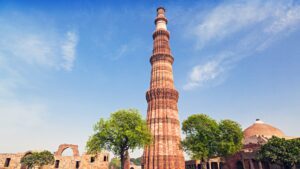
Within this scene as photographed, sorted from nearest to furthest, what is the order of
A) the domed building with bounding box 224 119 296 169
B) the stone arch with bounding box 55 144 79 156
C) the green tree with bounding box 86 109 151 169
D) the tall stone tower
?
the green tree with bounding box 86 109 151 169 < the tall stone tower < the domed building with bounding box 224 119 296 169 < the stone arch with bounding box 55 144 79 156

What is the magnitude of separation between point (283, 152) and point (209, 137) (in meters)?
9.94

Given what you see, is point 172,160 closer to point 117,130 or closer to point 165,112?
point 165,112

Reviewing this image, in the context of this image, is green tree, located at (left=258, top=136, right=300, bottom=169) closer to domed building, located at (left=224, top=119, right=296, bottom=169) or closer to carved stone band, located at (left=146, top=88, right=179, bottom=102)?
domed building, located at (left=224, top=119, right=296, bottom=169)

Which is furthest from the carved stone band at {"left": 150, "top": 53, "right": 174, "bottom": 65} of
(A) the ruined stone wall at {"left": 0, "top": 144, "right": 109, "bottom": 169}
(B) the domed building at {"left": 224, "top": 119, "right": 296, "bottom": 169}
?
(B) the domed building at {"left": 224, "top": 119, "right": 296, "bottom": 169}

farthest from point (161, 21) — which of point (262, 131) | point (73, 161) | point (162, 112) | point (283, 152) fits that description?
point (262, 131)

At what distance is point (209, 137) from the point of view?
28984 millimetres

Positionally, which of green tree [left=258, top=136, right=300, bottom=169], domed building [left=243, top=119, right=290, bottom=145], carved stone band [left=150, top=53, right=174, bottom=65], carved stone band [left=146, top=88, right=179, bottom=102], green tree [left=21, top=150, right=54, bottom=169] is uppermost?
carved stone band [left=150, top=53, right=174, bottom=65]

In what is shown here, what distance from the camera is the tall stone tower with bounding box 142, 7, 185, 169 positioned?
3188cm

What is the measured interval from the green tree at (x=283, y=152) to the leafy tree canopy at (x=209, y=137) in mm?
3961

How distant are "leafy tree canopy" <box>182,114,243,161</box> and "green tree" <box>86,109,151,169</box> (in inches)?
383

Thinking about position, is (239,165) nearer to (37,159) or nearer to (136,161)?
(37,159)

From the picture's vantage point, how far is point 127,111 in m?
24.2

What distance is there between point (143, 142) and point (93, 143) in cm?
569

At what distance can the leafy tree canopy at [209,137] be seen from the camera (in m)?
28.3
